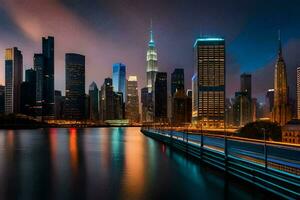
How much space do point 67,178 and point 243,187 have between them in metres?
7.16

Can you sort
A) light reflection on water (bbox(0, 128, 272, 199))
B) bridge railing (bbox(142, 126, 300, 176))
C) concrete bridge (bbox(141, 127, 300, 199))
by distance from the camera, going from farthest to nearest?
light reflection on water (bbox(0, 128, 272, 199)) → bridge railing (bbox(142, 126, 300, 176)) → concrete bridge (bbox(141, 127, 300, 199))

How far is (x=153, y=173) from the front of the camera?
17.3 meters

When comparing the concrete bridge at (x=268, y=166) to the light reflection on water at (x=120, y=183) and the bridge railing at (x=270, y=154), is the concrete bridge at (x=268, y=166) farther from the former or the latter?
the light reflection on water at (x=120, y=183)

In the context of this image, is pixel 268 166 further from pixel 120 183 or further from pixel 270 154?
pixel 120 183

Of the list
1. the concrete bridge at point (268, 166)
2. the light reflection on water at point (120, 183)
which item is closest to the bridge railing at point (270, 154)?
the concrete bridge at point (268, 166)

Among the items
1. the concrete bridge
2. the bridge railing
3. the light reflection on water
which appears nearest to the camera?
the concrete bridge

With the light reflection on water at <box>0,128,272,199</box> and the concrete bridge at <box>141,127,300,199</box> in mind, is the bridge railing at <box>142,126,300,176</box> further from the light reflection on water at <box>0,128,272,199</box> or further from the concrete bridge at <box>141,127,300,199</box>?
the light reflection on water at <box>0,128,272,199</box>

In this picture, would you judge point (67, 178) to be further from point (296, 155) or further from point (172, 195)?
point (296, 155)

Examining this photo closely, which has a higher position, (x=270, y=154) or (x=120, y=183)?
(x=270, y=154)


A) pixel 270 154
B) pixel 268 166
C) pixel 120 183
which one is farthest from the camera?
pixel 270 154

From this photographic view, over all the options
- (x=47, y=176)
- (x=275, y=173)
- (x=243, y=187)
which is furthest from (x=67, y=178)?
(x=275, y=173)

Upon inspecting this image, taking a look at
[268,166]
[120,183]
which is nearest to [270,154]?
[268,166]

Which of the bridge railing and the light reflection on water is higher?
the bridge railing

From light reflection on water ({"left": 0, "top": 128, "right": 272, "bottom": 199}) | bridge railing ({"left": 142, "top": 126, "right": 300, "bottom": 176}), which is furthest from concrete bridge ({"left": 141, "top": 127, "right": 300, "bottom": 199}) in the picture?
light reflection on water ({"left": 0, "top": 128, "right": 272, "bottom": 199})
